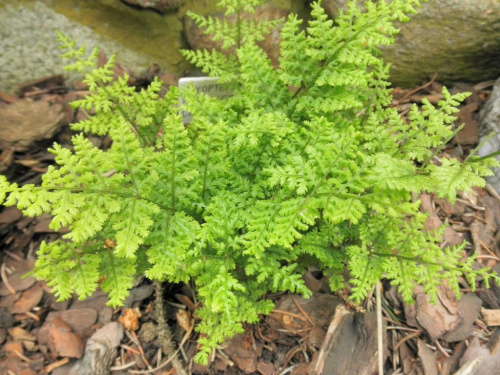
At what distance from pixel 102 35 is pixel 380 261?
9.84 feet

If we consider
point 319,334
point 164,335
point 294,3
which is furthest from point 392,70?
point 164,335

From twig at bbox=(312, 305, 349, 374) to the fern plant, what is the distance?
23 centimetres

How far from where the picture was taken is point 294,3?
349 centimetres

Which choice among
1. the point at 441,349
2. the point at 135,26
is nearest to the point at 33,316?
the point at 135,26

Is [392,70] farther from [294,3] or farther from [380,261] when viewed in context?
[380,261]

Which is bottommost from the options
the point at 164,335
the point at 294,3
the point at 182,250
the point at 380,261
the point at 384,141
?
the point at 164,335

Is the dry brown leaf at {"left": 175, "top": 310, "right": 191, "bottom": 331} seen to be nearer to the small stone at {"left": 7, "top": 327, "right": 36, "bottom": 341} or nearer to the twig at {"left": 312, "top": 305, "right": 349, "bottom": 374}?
the twig at {"left": 312, "top": 305, "right": 349, "bottom": 374}

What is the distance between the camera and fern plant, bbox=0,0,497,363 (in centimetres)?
170

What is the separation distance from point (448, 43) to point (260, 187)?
226 centimetres

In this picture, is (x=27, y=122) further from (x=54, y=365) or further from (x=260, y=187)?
(x=260, y=187)

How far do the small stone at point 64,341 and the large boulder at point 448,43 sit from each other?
3.12 m

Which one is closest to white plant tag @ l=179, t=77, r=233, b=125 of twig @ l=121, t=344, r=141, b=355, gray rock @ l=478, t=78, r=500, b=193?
twig @ l=121, t=344, r=141, b=355

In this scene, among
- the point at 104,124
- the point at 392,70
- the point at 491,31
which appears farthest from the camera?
the point at 392,70

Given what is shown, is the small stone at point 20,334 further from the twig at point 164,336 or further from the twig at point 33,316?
the twig at point 164,336
